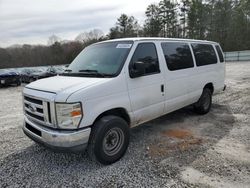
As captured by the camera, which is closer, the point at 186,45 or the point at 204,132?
the point at 204,132

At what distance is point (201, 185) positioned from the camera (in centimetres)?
305

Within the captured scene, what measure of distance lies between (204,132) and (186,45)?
81.2 inches

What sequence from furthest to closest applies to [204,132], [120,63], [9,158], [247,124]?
1. [247,124]
2. [204,132]
3. [9,158]
4. [120,63]

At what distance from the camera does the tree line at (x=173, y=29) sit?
39781 millimetres

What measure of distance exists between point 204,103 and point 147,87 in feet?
8.89

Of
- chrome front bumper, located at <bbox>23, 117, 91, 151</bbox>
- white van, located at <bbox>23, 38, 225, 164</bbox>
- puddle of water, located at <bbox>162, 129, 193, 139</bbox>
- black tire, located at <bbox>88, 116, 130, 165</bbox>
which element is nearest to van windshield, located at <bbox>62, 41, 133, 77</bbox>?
white van, located at <bbox>23, 38, 225, 164</bbox>

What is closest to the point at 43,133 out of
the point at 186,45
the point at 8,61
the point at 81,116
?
the point at 81,116

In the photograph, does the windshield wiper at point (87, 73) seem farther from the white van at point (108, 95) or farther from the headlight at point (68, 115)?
the headlight at point (68, 115)

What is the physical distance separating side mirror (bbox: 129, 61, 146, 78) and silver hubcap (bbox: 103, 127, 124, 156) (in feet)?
3.08

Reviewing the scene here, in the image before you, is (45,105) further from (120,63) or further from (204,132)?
(204,132)

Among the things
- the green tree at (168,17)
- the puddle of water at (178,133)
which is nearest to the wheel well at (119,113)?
the puddle of water at (178,133)

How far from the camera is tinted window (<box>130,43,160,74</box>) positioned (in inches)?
159

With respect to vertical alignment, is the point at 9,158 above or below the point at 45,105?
below

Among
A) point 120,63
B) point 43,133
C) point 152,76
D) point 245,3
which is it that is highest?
point 245,3
